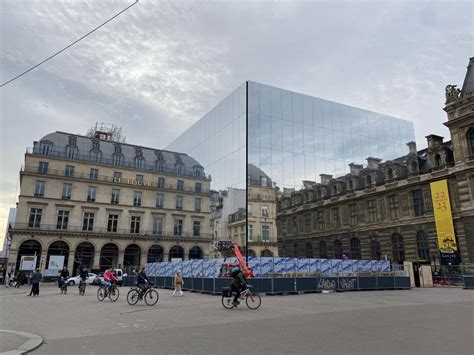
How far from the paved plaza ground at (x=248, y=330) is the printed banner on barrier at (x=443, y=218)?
25698mm

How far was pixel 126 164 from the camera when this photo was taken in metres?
61.7

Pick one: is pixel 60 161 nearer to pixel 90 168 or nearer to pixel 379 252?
pixel 90 168

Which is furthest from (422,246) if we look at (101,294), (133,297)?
(101,294)

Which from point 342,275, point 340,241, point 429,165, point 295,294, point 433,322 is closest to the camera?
point 433,322

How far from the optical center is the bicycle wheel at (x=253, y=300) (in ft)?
49.8

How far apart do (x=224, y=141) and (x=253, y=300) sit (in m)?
36.9

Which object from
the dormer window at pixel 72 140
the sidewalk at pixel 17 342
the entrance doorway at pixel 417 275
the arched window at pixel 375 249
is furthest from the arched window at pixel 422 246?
the dormer window at pixel 72 140

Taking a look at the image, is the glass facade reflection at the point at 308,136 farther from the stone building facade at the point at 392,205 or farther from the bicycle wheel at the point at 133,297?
the bicycle wheel at the point at 133,297

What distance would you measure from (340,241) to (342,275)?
24.9m

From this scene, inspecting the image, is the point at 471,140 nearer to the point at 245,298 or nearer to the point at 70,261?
the point at 245,298

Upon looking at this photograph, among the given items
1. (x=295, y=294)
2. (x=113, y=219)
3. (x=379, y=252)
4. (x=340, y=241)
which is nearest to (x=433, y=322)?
(x=295, y=294)

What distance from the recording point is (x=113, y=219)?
57438 millimetres

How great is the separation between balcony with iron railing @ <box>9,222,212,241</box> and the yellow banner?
37.0m

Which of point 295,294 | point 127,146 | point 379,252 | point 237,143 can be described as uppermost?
point 127,146
